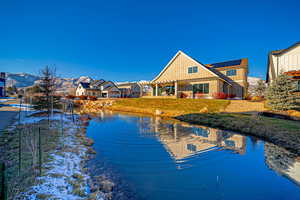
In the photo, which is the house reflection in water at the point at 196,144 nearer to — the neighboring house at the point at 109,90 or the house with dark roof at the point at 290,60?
the house with dark roof at the point at 290,60

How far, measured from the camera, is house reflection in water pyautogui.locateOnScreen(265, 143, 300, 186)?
3885mm

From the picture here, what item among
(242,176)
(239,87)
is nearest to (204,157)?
(242,176)

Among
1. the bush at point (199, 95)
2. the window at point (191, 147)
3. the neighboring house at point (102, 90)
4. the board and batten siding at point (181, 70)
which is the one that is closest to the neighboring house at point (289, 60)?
the board and batten siding at point (181, 70)

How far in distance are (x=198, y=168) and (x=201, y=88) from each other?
17.7 metres

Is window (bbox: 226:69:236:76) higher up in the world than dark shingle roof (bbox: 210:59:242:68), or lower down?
lower down

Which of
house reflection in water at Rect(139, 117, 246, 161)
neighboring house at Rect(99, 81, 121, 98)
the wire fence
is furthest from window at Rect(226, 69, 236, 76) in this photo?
neighboring house at Rect(99, 81, 121, 98)

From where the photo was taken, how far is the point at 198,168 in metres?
4.15

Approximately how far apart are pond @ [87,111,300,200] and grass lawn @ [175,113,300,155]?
606mm

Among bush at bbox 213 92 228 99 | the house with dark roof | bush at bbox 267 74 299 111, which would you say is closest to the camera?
bush at bbox 267 74 299 111

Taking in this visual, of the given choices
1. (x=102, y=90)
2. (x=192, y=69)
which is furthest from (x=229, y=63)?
(x=102, y=90)

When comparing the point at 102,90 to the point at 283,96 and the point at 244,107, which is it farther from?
the point at 283,96

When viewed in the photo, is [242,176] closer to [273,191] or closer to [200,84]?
[273,191]

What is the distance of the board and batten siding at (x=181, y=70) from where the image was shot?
20.2m

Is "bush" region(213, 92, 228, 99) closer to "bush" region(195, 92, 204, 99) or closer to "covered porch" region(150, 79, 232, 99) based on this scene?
"covered porch" region(150, 79, 232, 99)
